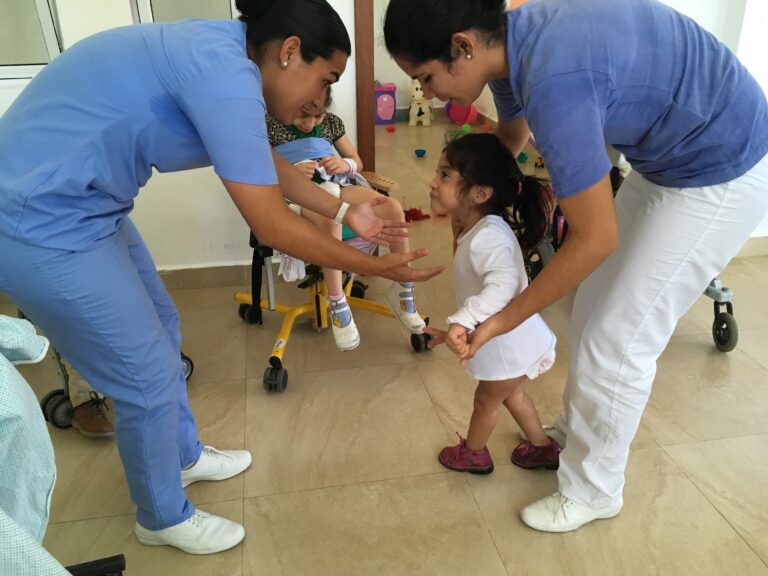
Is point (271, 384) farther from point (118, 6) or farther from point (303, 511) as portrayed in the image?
point (118, 6)

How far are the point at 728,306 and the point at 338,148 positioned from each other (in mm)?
1569

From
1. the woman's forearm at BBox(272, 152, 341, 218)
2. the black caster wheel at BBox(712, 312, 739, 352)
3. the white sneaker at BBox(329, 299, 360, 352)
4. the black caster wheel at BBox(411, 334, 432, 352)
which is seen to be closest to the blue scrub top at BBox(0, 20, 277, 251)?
the woman's forearm at BBox(272, 152, 341, 218)

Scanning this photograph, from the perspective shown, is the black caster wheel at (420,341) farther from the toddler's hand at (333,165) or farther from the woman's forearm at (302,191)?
the woman's forearm at (302,191)

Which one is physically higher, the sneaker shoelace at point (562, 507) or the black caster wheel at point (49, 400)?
the sneaker shoelace at point (562, 507)

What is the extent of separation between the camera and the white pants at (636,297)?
1.27m

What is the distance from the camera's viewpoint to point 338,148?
7.91ft

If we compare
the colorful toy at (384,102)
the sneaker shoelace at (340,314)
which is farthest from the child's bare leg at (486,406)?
the colorful toy at (384,102)

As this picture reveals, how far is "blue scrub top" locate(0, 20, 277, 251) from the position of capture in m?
1.07

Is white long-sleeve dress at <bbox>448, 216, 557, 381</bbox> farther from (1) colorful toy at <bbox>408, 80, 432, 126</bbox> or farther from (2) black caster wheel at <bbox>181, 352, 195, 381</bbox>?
(1) colorful toy at <bbox>408, 80, 432, 126</bbox>

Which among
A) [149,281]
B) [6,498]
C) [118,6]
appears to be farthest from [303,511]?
[118,6]

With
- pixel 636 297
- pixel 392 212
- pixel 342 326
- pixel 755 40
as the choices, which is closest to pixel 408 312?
pixel 342 326

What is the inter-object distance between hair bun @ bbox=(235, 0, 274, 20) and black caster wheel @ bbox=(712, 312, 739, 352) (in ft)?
6.29

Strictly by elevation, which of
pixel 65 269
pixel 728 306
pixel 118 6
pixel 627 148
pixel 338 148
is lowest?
pixel 728 306

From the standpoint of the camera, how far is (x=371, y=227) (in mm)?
1605
